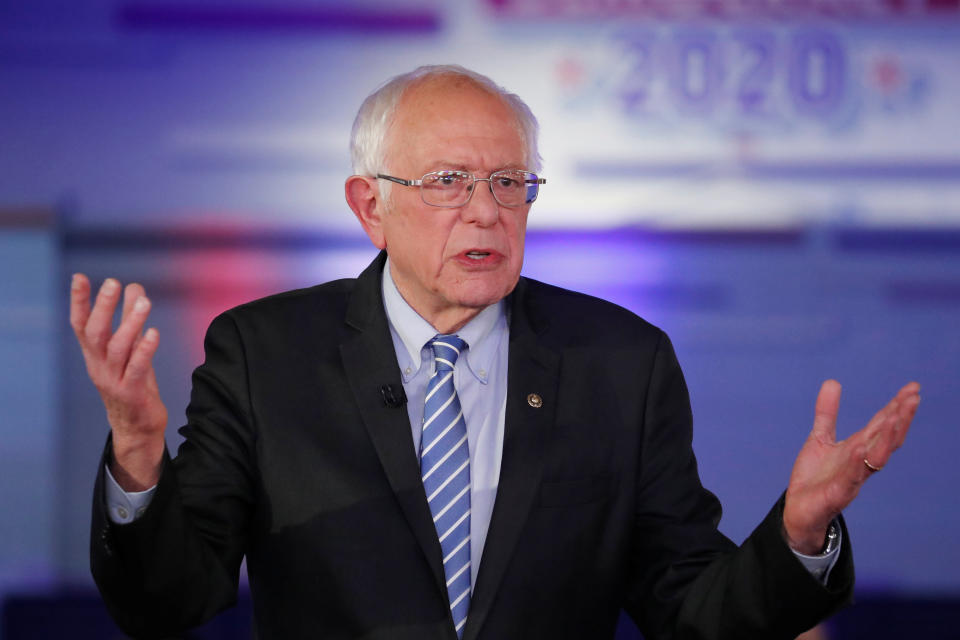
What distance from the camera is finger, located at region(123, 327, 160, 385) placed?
4.68ft

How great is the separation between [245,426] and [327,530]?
0.70ft

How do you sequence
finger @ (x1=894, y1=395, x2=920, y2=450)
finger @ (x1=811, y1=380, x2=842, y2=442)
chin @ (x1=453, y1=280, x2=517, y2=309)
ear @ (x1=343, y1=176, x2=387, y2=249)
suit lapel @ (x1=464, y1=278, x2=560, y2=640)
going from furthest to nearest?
ear @ (x1=343, y1=176, x2=387, y2=249)
chin @ (x1=453, y1=280, x2=517, y2=309)
suit lapel @ (x1=464, y1=278, x2=560, y2=640)
finger @ (x1=811, y1=380, x2=842, y2=442)
finger @ (x1=894, y1=395, x2=920, y2=450)

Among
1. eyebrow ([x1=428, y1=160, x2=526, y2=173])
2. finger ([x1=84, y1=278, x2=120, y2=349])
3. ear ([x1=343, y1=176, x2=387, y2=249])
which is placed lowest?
finger ([x1=84, y1=278, x2=120, y2=349])

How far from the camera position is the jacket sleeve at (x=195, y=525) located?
1.55 meters

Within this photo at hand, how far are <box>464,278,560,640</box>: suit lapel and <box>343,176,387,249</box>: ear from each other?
28cm

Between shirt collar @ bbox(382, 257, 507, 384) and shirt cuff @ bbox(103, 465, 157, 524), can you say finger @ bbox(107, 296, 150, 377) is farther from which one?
shirt collar @ bbox(382, 257, 507, 384)

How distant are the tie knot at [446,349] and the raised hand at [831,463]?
58 cm

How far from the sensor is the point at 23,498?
3.64 meters

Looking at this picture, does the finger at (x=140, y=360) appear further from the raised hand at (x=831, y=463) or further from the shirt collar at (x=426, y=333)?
the raised hand at (x=831, y=463)

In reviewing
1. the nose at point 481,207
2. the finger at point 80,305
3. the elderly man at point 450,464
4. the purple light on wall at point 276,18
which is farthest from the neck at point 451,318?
the purple light on wall at point 276,18

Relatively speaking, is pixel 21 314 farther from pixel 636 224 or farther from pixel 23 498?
pixel 636 224

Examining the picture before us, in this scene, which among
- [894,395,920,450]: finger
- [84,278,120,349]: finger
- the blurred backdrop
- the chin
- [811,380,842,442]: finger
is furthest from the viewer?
the blurred backdrop

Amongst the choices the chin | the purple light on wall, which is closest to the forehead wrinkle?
the chin

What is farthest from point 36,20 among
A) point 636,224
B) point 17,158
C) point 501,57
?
point 636,224
